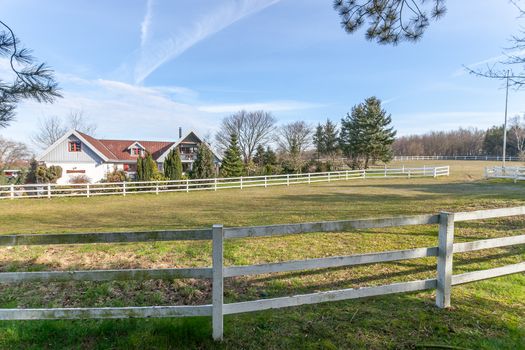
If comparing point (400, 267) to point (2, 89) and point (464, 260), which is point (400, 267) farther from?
point (2, 89)

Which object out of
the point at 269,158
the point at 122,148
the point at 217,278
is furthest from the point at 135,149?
the point at 217,278

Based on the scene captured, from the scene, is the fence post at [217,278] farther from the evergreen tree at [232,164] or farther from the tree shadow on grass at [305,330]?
the evergreen tree at [232,164]

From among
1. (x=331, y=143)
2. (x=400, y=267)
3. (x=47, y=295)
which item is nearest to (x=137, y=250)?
(x=47, y=295)

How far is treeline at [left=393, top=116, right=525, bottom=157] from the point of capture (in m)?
73.9

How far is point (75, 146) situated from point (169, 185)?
47.2 feet

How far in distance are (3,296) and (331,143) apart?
4905 cm

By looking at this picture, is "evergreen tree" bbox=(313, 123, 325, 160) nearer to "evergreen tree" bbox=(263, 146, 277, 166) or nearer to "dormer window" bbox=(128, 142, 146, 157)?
"evergreen tree" bbox=(263, 146, 277, 166)

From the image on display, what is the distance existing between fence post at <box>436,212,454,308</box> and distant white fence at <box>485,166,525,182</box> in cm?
2362

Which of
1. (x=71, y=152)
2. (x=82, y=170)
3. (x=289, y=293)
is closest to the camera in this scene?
(x=289, y=293)

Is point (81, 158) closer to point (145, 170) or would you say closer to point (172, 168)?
point (145, 170)

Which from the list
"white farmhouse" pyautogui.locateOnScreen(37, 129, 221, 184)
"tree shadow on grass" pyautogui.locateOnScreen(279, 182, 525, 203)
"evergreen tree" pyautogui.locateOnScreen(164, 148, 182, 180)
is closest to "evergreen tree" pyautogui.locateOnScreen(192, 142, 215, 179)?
"white farmhouse" pyautogui.locateOnScreen(37, 129, 221, 184)

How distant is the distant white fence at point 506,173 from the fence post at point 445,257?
77.5 feet

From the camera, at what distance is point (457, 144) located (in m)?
86.6

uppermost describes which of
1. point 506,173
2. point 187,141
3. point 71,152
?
point 187,141
